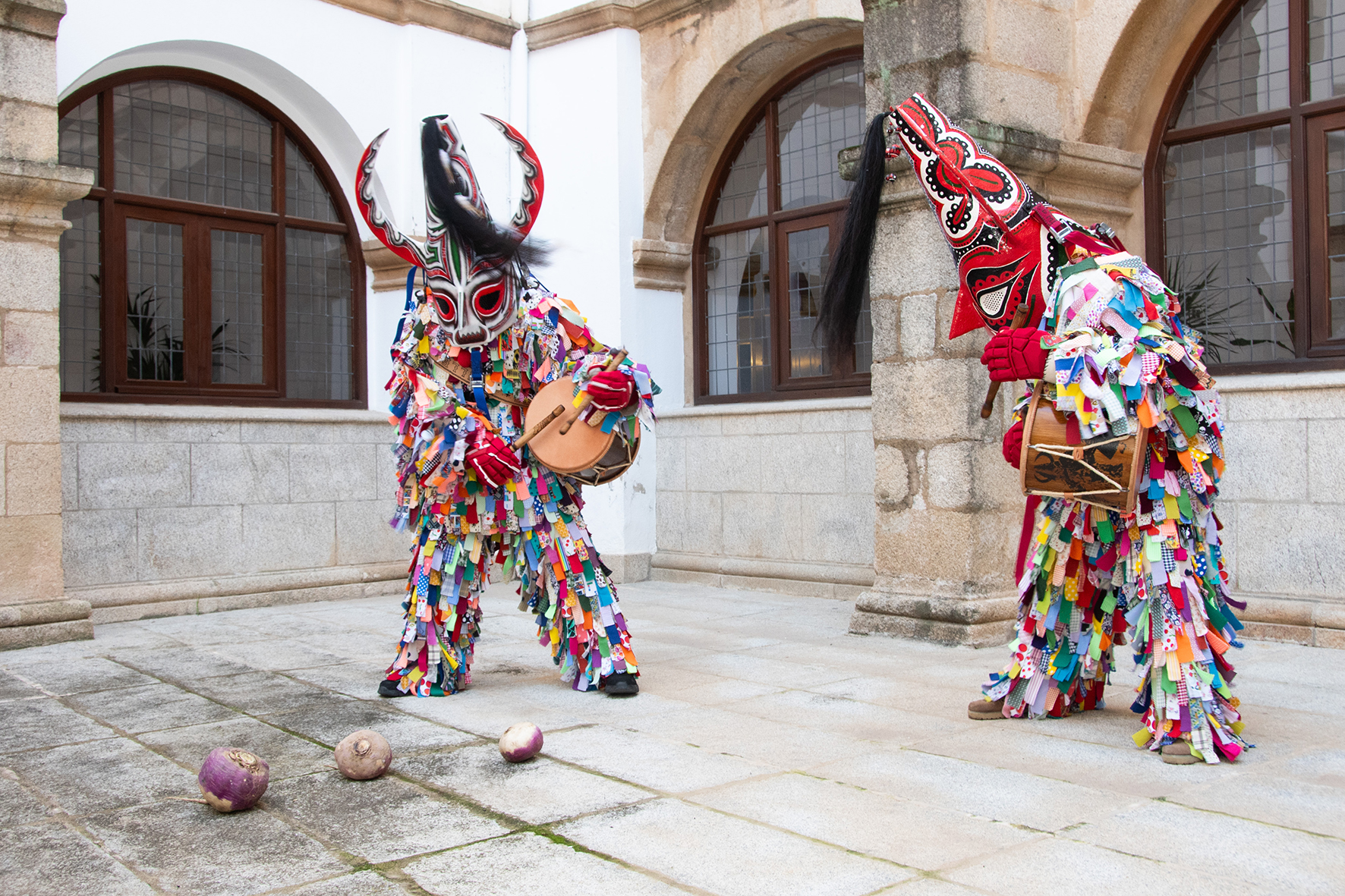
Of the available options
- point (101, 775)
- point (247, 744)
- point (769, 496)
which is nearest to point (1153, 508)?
point (247, 744)

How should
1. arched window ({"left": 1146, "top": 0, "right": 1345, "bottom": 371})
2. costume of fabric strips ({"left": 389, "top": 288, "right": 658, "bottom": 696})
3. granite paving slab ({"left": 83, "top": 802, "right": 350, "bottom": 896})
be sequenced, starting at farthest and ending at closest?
1. arched window ({"left": 1146, "top": 0, "right": 1345, "bottom": 371})
2. costume of fabric strips ({"left": 389, "top": 288, "right": 658, "bottom": 696})
3. granite paving slab ({"left": 83, "top": 802, "right": 350, "bottom": 896})

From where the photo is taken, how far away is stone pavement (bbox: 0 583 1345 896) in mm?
2607

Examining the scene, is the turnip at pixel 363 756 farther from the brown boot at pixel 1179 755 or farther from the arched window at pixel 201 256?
the arched window at pixel 201 256

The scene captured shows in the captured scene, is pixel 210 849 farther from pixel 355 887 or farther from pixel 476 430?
pixel 476 430

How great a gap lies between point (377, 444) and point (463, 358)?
385 centimetres

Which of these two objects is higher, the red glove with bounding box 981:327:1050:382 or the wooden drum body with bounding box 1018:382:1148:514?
the red glove with bounding box 981:327:1050:382

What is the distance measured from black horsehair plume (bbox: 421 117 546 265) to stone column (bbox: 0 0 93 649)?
2.73 metres

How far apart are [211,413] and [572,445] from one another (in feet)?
13.3

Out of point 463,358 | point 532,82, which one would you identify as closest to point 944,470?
point 463,358

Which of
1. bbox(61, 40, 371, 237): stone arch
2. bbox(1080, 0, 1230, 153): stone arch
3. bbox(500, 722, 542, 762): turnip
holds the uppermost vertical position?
bbox(61, 40, 371, 237): stone arch

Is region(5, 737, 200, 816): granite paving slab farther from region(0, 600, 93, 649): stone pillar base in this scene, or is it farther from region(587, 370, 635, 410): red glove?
region(0, 600, 93, 649): stone pillar base

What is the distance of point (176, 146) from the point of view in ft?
25.0

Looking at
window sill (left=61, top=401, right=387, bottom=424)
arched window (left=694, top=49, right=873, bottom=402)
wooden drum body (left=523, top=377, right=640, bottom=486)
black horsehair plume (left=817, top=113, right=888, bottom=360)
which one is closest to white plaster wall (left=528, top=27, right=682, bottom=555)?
arched window (left=694, top=49, right=873, bottom=402)

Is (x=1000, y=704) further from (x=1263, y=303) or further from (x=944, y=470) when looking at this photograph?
(x=1263, y=303)
